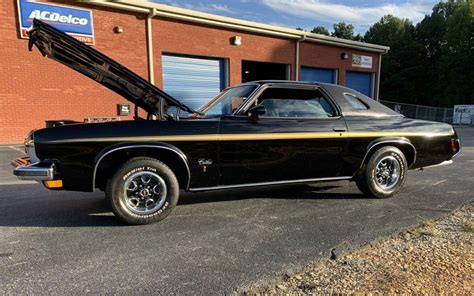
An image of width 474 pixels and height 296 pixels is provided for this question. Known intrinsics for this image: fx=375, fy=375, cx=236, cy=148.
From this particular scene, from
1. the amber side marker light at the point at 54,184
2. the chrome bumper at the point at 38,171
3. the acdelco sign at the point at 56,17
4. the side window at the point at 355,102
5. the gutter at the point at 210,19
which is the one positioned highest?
the gutter at the point at 210,19

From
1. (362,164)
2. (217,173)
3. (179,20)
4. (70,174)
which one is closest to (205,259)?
(217,173)

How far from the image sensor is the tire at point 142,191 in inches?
165

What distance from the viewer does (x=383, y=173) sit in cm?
555

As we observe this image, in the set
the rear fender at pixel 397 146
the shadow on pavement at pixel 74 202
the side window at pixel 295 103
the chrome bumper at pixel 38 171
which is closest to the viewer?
the chrome bumper at pixel 38 171

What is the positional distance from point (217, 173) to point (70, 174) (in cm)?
168

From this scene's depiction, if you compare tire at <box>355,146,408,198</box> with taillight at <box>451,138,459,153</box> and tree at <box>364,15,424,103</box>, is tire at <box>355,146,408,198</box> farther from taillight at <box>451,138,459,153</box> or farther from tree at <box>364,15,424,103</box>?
tree at <box>364,15,424,103</box>

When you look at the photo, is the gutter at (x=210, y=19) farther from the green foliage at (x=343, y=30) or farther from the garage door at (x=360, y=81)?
the green foliage at (x=343, y=30)

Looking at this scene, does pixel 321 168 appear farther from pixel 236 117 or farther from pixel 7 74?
pixel 7 74

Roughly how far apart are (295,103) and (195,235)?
2347 mm

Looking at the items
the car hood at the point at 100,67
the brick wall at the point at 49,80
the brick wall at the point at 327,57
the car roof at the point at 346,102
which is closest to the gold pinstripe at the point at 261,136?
the car roof at the point at 346,102

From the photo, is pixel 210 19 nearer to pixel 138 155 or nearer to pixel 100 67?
pixel 100 67

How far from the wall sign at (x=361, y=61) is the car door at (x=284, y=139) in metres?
19.0

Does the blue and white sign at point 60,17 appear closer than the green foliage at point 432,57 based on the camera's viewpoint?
Yes

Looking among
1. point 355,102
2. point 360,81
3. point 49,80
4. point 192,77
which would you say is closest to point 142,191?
point 355,102
